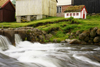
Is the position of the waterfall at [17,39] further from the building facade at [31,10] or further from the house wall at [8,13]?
the house wall at [8,13]

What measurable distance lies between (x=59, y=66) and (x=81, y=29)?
40.9 feet

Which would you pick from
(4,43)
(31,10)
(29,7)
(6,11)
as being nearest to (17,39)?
(4,43)

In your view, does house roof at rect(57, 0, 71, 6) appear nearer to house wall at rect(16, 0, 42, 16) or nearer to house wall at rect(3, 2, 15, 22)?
house wall at rect(16, 0, 42, 16)

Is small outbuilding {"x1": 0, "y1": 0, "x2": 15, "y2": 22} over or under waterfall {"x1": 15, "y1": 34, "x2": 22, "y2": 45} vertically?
over

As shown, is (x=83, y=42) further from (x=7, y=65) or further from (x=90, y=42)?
(x=7, y=65)

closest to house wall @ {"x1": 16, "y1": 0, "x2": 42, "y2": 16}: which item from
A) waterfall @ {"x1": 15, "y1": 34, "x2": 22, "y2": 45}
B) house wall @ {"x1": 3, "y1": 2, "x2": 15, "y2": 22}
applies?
house wall @ {"x1": 3, "y1": 2, "x2": 15, "y2": 22}

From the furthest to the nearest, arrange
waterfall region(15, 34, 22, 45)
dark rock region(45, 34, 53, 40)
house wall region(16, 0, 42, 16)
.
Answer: house wall region(16, 0, 42, 16), dark rock region(45, 34, 53, 40), waterfall region(15, 34, 22, 45)

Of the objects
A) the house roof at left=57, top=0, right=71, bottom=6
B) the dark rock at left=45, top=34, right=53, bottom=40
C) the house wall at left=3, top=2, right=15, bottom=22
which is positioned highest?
the house roof at left=57, top=0, right=71, bottom=6

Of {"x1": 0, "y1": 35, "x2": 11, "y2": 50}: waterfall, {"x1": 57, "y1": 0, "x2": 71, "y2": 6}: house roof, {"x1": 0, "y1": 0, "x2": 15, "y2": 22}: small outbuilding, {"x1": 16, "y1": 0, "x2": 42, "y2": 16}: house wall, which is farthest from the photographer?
{"x1": 57, "y1": 0, "x2": 71, "y2": 6}: house roof

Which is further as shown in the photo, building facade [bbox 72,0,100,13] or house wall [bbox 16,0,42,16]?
building facade [bbox 72,0,100,13]

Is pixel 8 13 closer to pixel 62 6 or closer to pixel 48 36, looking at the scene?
pixel 62 6

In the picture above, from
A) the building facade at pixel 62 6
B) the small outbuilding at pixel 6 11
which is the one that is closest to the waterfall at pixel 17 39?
the small outbuilding at pixel 6 11

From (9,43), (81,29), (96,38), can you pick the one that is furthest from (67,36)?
(9,43)

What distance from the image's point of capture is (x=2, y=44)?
12.2 metres
